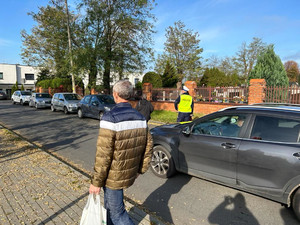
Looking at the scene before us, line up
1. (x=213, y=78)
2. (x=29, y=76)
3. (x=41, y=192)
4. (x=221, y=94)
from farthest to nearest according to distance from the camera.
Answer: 1. (x=29, y=76)
2. (x=213, y=78)
3. (x=221, y=94)
4. (x=41, y=192)

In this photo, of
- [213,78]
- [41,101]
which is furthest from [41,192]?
[213,78]

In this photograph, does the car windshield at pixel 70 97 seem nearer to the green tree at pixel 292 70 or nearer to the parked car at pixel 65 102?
the parked car at pixel 65 102

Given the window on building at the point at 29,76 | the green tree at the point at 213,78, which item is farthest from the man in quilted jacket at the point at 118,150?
the window on building at the point at 29,76

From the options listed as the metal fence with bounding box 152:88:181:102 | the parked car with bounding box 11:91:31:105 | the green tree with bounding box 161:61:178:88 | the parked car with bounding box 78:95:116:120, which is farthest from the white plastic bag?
the green tree with bounding box 161:61:178:88

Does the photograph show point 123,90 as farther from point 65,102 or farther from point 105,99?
point 65,102

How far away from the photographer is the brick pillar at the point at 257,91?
11.9 meters

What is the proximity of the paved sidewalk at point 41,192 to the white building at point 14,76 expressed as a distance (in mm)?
47479

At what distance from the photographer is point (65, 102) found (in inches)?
607

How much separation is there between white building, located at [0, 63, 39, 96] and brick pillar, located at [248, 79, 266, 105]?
46.1 m

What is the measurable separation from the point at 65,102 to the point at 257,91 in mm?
12890

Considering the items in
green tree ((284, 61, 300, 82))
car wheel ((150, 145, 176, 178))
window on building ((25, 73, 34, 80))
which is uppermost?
green tree ((284, 61, 300, 82))

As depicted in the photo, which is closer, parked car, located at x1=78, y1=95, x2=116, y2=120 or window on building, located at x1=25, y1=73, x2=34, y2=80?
parked car, located at x1=78, y1=95, x2=116, y2=120

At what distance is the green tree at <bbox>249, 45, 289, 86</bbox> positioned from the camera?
15887mm

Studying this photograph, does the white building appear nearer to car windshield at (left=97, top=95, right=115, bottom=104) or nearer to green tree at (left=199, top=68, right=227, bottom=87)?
green tree at (left=199, top=68, right=227, bottom=87)
